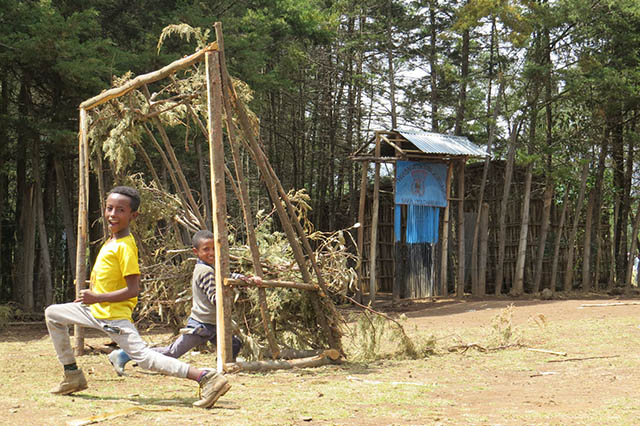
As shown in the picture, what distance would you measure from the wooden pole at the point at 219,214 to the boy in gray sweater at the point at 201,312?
0.32 metres

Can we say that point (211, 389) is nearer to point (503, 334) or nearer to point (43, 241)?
point (503, 334)

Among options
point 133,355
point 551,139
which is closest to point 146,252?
point 133,355

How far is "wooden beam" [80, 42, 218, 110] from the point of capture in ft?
21.1

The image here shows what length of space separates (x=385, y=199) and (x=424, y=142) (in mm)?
3613

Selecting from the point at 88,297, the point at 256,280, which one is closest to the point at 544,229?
the point at 256,280

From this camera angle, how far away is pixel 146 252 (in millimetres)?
8258

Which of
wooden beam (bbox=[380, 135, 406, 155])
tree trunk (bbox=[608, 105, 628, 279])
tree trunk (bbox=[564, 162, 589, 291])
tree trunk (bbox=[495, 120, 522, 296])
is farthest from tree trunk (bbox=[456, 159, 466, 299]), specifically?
tree trunk (bbox=[608, 105, 628, 279])

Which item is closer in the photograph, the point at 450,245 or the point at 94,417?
the point at 94,417

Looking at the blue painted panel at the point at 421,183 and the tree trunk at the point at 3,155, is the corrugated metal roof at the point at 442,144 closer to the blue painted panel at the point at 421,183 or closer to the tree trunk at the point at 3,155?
the blue painted panel at the point at 421,183

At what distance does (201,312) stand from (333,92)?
16.0 m

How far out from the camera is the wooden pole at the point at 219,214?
5852 millimetres

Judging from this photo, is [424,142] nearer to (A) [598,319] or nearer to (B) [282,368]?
(A) [598,319]

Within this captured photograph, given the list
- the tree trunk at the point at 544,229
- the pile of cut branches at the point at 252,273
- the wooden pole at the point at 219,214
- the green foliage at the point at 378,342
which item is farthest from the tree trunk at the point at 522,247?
the wooden pole at the point at 219,214

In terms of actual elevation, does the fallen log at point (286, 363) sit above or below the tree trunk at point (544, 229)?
below
